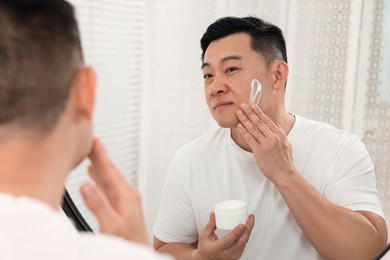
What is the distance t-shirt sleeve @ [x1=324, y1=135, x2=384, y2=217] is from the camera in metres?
0.64

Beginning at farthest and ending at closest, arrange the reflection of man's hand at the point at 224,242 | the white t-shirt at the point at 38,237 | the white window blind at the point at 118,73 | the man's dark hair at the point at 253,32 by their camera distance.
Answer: the white window blind at the point at 118,73
the man's dark hair at the point at 253,32
the reflection of man's hand at the point at 224,242
the white t-shirt at the point at 38,237

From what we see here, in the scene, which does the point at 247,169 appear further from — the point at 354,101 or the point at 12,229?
the point at 12,229

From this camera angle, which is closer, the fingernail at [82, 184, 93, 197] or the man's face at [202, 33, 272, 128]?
the fingernail at [82, 184, 93, 197]

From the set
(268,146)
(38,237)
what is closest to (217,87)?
(268,146)

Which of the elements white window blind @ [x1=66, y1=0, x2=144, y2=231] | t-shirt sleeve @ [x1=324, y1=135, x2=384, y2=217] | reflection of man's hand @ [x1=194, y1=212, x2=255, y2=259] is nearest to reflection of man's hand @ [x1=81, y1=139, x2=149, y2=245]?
reflection of man's hand @ [x1=194, y1=212, x2=255, y2=259]

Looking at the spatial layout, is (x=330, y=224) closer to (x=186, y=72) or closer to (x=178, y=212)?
(x=178, y=212)

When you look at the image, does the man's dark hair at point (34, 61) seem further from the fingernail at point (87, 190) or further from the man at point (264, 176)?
the man at point (264, 176)

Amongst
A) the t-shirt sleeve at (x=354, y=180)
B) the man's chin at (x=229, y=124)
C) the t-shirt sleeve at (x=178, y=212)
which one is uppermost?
the man's chin at (x=229, y=124)

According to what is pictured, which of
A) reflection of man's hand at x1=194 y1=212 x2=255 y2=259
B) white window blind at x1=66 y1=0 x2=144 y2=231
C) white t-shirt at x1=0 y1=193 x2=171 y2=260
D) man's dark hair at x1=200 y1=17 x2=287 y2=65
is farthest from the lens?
white window blind at x1=66 y1=0 x2=144 y2=231

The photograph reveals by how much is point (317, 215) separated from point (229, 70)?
23 cm

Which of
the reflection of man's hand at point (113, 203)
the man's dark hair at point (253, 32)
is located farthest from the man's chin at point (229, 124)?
the reflection of man's hand at point (113, 203)

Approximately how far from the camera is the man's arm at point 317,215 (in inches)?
24.0

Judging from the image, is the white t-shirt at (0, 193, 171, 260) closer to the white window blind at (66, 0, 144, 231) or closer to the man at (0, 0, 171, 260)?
the man at (0, 0, 171, 260)

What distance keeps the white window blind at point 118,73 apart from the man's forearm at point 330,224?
528 millimetres
